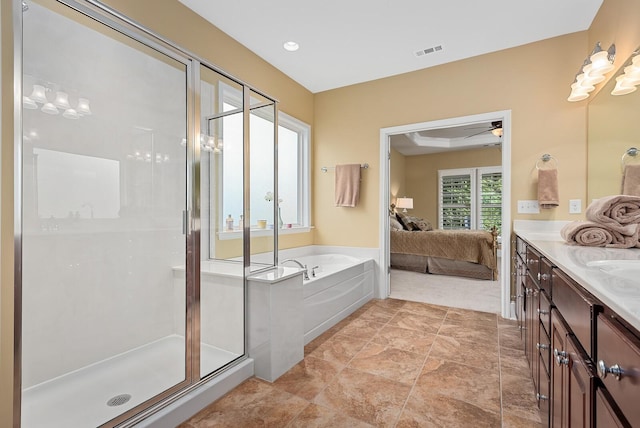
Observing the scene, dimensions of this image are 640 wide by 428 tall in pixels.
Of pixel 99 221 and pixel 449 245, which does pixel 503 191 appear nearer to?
pixel 449 245

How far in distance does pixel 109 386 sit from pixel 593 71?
378cm

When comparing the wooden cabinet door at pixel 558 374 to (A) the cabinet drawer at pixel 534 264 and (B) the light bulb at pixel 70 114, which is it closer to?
(A) the cabinet drawer at pixel 534 264

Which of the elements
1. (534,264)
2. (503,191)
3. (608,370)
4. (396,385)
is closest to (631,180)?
(534,264)

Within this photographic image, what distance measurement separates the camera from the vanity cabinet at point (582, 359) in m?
0.61

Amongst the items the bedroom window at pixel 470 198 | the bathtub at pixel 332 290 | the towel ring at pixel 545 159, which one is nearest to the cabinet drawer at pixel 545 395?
the bathtub at pixel 332 290

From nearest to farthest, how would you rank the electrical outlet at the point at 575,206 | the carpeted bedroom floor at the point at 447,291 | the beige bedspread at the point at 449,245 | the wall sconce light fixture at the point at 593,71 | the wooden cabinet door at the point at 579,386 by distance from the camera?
1. the wooden cabinet door at the point at 579,386
2. the wall sconce light fixture at the point at 593,71
3. the electrical outlet at the point at 575,206
4. the carpeted bedroom floor at the point at 447,291
5. the beige bedspread at the point at 449,245

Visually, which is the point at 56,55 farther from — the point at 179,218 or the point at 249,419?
the point at 249,419

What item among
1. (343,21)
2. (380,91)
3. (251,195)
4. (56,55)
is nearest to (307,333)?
(251,195)

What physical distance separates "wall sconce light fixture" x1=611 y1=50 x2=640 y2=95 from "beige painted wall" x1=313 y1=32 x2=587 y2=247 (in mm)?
883

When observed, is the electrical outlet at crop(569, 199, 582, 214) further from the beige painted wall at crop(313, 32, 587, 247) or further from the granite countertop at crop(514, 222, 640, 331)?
the granite countertop at crop(514, 222, 640, 331)

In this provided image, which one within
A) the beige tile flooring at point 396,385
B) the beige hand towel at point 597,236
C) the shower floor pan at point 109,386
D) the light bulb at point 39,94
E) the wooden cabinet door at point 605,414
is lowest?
the beige tile flooring at point 396,385

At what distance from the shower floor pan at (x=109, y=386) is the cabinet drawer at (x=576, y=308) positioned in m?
1.79

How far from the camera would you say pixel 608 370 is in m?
0.68

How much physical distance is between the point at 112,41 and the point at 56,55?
34 cm
